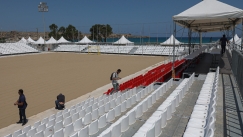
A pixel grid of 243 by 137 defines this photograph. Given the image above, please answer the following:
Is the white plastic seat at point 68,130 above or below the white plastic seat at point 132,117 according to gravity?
below

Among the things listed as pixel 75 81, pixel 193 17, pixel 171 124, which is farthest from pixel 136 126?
pixel 75 81

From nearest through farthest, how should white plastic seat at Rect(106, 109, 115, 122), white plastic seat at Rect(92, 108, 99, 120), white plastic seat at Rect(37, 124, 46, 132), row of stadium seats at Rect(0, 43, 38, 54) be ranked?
1. white plastic seat at Rect(37, 124, 46, 132)
2. white plastic seat at Rect(106, 109, 115, 122)
3. white plastic seat at Rect(92, 108, 99, 120)
4. row of stadium seats at Rect(0, 43, 38, 54)

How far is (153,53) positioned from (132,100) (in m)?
31.1

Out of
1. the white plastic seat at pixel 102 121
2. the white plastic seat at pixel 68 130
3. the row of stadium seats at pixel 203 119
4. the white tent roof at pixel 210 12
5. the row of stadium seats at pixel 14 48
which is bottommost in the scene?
the white plastic seat at pixel 68 130

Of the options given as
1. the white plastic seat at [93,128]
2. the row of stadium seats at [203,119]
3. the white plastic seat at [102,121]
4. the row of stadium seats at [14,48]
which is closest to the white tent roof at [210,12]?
the row of stadium seats at [203,119]

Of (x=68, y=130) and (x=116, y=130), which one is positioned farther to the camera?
(x=68, y=130)

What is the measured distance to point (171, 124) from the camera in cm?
Answer: 578

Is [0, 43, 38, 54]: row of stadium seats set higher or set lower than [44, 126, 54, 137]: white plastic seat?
higher

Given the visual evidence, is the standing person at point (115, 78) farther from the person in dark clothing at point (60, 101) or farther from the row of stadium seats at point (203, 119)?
the row of stadium seats at point (203, 119)

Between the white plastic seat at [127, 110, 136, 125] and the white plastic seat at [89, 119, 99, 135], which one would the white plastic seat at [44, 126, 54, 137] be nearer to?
the white plastic seat at [89, 119, 99, 135]

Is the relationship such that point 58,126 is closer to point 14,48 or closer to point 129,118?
point 129,118

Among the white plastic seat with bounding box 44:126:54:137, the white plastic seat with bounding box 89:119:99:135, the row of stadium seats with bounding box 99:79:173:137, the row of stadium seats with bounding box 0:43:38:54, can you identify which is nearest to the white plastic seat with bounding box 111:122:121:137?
the row of stadium seats with bounding box 99:79:173:137

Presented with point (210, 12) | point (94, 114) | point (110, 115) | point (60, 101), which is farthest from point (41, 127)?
point (210, 12)

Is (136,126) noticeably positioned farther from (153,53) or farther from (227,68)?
(153,53)
